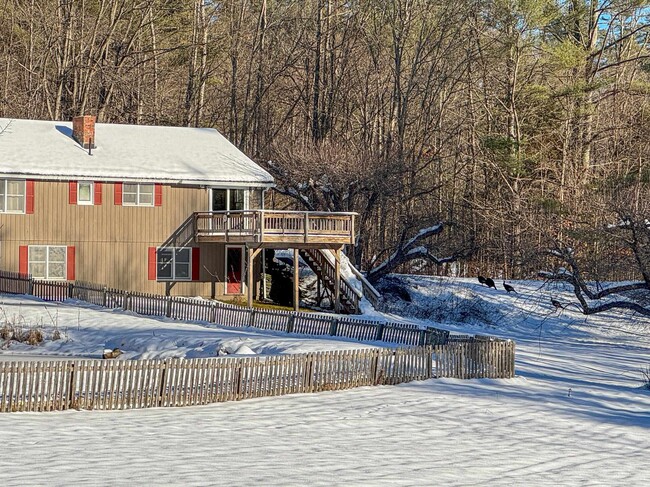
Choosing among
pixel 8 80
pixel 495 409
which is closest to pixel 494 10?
pixel 8 80

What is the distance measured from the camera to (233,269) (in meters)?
40.8

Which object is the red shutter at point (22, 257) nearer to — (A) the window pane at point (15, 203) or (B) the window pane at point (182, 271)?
(A) the window pane at point (15, 203)

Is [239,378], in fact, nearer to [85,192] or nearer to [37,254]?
[37,254]

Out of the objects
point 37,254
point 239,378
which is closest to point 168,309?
point 37,254

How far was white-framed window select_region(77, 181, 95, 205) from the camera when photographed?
127 feet

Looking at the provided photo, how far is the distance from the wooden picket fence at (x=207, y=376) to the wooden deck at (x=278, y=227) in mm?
15380

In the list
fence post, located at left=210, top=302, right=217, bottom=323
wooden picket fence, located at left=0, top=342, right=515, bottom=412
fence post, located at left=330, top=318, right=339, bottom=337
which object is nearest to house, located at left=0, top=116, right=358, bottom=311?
fence post, located at left=210, top=302, right=217, bottom=323

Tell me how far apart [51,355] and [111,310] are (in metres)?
6.45

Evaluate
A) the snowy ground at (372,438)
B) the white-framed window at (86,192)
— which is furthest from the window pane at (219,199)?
the snowy ground at (372,438)

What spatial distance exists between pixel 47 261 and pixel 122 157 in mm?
→ 5018

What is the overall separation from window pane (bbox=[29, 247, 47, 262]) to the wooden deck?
602cm

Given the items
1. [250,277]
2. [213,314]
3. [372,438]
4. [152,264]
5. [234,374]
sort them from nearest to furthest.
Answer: [372,438] < [234,374] < [213,314] < [250,277] < [152,264]

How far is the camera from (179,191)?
131ft

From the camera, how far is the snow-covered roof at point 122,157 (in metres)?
38.2
